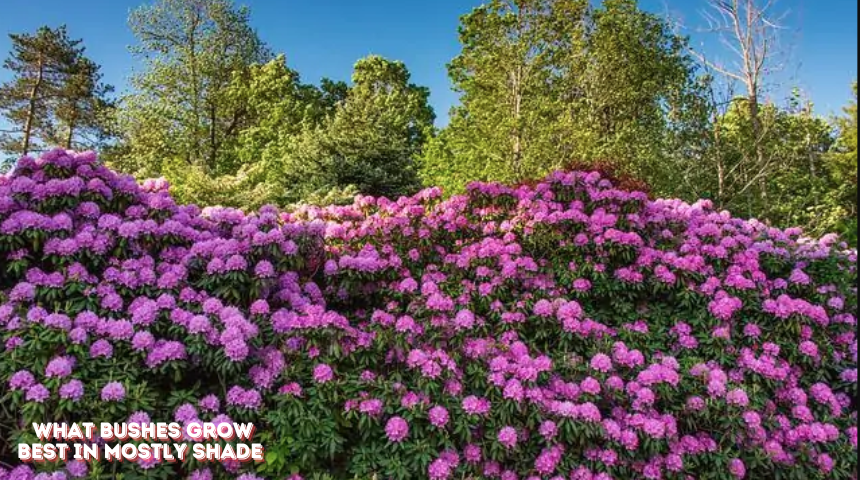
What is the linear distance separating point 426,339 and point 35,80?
62.8 ft

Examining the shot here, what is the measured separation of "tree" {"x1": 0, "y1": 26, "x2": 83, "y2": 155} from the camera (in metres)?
16.8

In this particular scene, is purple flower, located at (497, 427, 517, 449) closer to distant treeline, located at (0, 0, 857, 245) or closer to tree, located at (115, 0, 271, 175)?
distant treeline, located at (0, 0, 857, 245)

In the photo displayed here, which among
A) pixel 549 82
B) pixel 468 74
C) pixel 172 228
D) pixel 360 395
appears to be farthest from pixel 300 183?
pixel 360 395

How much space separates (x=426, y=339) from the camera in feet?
9.74

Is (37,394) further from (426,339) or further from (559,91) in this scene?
(559,91)

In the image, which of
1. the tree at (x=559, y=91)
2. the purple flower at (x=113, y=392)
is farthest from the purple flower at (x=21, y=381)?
the tree at (x=559, y=91)

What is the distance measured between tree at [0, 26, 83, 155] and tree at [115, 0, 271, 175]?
3014 millimetres

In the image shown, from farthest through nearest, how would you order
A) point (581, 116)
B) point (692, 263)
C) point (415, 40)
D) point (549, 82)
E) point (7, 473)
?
point (549, 82)
point (581, 116)
point (415, 40)
point (692, 263)
point (7, 473)

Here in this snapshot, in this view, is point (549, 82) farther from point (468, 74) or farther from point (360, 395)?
point (360, 395)

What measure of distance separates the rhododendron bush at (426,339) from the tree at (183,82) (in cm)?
1294

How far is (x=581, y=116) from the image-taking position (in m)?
9.88

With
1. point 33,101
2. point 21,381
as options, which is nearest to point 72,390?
point 21,381

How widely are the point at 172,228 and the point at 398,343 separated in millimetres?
1310

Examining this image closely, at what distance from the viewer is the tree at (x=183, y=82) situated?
601 inches
